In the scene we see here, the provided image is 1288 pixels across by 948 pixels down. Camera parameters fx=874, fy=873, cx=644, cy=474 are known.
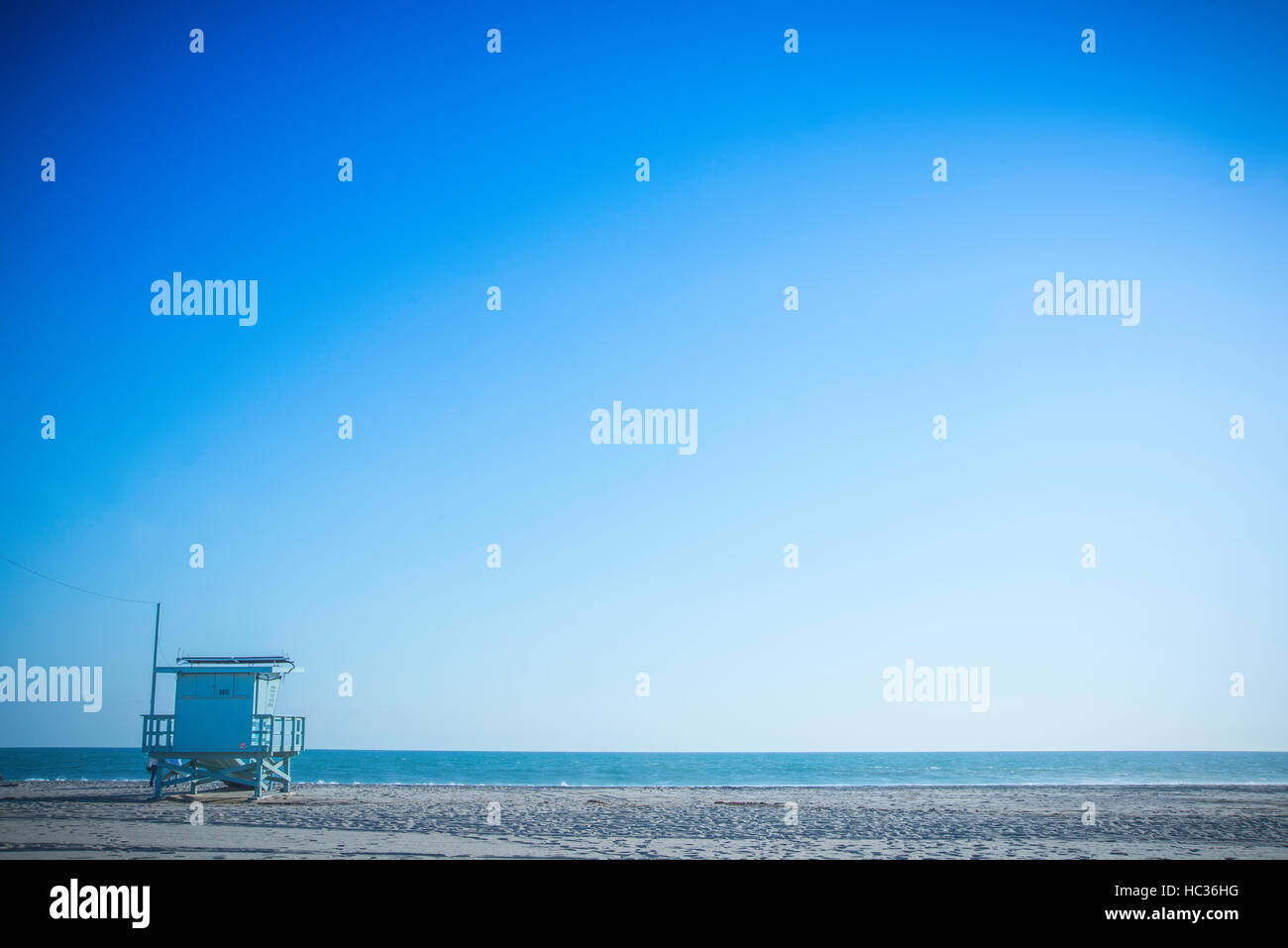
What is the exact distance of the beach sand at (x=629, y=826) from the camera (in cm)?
1792

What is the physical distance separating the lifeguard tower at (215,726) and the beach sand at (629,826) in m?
1.11

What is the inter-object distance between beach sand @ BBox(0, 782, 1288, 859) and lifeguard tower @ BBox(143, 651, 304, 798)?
1.11 meters

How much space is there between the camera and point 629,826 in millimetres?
22906

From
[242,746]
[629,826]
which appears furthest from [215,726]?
[629,826]

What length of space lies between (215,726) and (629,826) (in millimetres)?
14442

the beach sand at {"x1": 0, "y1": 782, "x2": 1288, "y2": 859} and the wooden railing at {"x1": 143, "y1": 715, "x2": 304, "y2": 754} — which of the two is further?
the wooden railing at {"x1": 143, "y1": 715, "x2": 304, "y2": 754}

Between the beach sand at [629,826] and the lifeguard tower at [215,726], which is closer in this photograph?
the beach sand at [629,826]

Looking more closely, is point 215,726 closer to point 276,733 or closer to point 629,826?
point 276,733

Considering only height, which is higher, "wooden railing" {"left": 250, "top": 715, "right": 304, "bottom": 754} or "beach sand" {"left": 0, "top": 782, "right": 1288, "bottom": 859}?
"wooden railing" {"left": 250, "top": 715, "right": 304, "bottom": 754}

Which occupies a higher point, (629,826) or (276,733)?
(276,733)

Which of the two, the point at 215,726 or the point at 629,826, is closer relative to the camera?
the point at 629,826

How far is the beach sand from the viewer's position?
1792 centimetres

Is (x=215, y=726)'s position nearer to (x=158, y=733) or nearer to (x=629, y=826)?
(x=158, y=733)
